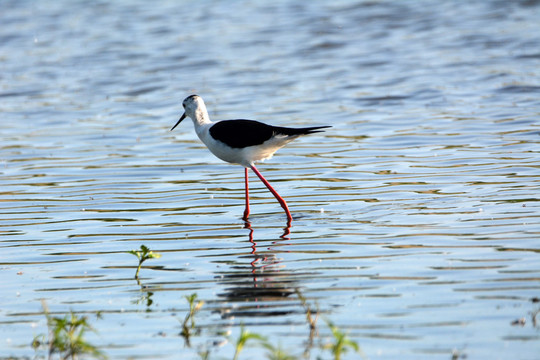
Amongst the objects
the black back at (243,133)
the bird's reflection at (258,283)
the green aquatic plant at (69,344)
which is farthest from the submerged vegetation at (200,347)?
the black back at (243,133)

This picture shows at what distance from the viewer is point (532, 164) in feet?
30.4

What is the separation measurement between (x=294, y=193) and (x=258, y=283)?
10.5 feet

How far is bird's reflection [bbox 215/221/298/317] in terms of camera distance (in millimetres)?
5422

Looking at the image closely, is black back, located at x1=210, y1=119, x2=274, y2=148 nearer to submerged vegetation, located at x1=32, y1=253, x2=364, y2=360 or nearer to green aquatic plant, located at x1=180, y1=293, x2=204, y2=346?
submerged vegetation, located at x1=32, y1=253, x2=364, y2=360

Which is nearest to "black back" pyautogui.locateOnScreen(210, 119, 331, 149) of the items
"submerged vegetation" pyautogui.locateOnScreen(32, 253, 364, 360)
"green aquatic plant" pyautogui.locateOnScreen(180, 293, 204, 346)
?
"submerged vegetation" pyautogui.locateOnScreen(32, 253, 364, 360)

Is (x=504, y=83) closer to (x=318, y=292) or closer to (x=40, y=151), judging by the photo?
(x=40, y=151)

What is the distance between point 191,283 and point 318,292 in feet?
3.22

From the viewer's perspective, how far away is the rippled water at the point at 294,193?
5.18 metres

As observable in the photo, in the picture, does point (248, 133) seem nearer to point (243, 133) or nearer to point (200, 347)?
point (243, 133)

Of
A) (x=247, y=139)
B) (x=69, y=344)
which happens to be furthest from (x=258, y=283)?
(x=247, y=139)

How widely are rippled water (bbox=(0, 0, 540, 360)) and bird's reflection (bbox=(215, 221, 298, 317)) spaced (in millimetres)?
24

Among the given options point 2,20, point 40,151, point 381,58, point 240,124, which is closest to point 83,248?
point 240,124

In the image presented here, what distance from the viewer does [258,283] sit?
6.00m

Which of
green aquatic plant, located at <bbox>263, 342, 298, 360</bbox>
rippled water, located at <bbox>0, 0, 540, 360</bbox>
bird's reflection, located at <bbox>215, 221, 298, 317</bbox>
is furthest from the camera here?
bird's reflection, located at <bbox>215, 221, 298, 317</bbox>
